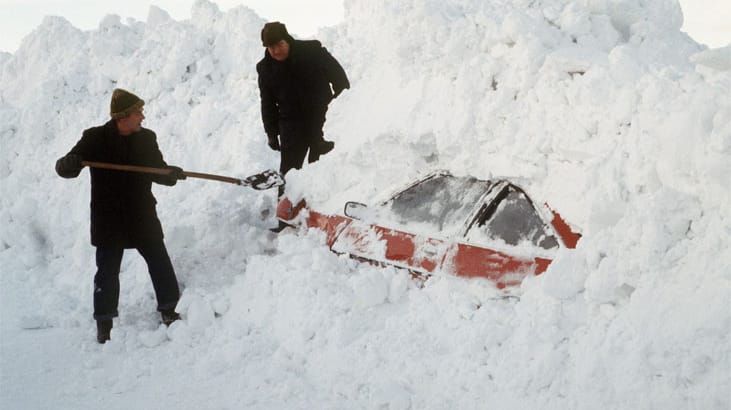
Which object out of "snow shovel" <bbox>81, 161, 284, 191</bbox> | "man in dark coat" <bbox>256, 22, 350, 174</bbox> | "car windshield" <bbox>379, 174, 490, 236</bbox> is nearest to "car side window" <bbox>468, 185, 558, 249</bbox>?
"car windshield" <bbox>379, 174, 490, 236</bbox>

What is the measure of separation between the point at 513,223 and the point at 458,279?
46 cm

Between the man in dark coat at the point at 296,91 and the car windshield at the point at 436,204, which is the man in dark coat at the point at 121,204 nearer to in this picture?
the man in dark coat at the point at 296,91

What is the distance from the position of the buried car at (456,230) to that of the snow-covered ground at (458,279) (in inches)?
4.0

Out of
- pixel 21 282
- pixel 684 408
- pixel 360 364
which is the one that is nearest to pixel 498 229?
pixel 360 364

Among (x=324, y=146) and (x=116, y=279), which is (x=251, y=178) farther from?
(x=116, y=279)

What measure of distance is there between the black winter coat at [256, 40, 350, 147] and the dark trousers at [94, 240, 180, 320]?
162 cm

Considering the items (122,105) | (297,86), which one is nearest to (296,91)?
(297,86)

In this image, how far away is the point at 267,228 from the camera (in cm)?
568

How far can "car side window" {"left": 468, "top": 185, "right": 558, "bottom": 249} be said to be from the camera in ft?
11.5

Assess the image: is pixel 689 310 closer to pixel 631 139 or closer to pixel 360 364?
pixel 631 139

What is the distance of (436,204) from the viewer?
4098mm

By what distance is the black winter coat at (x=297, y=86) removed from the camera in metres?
5.49

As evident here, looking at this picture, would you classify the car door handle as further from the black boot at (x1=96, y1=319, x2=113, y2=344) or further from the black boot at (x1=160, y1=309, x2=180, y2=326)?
the black boot at (x1=96, y1=319, x2=113, y2=344)

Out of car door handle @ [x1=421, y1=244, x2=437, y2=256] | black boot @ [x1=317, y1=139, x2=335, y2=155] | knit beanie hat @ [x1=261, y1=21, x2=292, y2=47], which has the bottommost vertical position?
car door handle @ [x1=421, y1=244, x2=437, y2=256]
